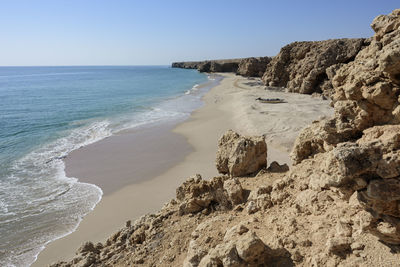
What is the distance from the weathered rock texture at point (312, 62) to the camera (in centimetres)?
3189

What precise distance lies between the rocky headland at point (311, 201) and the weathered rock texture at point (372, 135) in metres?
0.01

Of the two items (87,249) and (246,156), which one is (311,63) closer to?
(246,156)

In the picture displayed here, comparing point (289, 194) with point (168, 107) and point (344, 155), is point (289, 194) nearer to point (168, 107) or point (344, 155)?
point (344, 155)

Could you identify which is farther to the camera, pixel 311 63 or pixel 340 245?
pixel 311 63

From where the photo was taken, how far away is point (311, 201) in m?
4.77

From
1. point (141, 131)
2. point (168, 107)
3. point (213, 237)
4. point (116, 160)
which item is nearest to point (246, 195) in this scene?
point (213, 237)

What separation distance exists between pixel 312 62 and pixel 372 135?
108 ft

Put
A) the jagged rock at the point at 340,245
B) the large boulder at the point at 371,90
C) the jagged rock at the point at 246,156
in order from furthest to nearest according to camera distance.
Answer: the jagged rock at the point at 246,156 < the large boulder at the point at 371,90 < the jagged rock at the point at 340,245

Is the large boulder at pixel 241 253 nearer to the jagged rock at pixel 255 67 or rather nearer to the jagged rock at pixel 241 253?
the jagged rock at pixel 241 253

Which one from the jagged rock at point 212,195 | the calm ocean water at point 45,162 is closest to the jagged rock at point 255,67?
the calm ocean water at point 45,162

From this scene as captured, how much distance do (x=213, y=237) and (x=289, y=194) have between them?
167 cm

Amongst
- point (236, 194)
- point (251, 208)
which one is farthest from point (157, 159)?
point (251, 208)

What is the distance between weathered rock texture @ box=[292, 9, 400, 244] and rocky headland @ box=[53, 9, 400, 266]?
0.01m

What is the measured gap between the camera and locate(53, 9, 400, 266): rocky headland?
3.43 meters
